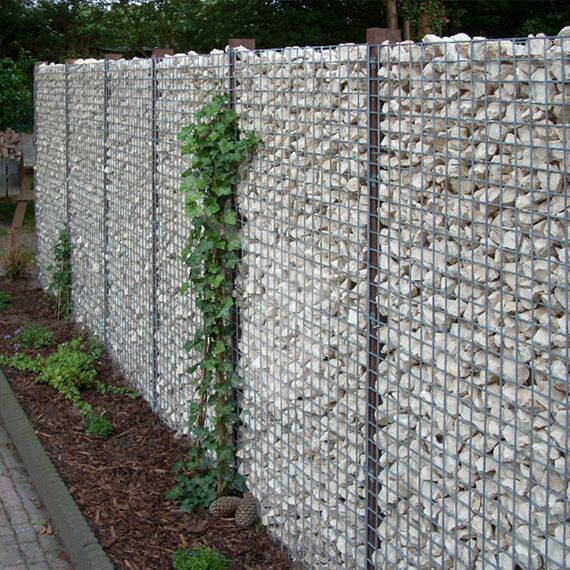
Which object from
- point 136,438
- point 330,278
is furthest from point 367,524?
point 136,438

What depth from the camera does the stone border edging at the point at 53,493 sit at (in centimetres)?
493

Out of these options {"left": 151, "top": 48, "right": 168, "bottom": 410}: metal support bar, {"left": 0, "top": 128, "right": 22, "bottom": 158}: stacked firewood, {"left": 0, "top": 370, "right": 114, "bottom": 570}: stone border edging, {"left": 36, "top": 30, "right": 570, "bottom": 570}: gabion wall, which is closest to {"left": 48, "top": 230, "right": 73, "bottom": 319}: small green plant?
{"left": 0, "top": 370, "right": 114, "bottom": 570}: stone border edging

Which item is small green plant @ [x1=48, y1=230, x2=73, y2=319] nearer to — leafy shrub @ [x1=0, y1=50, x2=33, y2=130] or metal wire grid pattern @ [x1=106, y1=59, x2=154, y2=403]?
metal wire grid pattern @ [x1=106, y1=59, x2=154, y2=403]

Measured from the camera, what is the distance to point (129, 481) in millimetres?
5875

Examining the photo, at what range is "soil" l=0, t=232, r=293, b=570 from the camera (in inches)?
197

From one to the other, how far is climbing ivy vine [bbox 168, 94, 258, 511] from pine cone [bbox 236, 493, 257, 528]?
0.57ft

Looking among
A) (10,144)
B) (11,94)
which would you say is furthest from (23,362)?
(10,144)

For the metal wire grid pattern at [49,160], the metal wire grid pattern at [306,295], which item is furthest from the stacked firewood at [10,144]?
the metal wire grid pattern at [306,295]

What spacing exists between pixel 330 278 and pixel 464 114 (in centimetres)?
116

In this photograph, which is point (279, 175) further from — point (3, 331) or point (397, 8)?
point (397, 8)

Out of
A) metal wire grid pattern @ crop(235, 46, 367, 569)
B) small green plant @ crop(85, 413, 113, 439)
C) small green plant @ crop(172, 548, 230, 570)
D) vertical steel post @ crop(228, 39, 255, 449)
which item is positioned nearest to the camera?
metal wire grid pattern @ crop(235, 46, 367, 569)

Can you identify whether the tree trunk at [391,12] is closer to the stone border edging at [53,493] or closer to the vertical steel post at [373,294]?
the stone border edging at [53,493]

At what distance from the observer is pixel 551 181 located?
2930 mm

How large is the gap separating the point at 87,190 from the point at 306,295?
15.6ft
